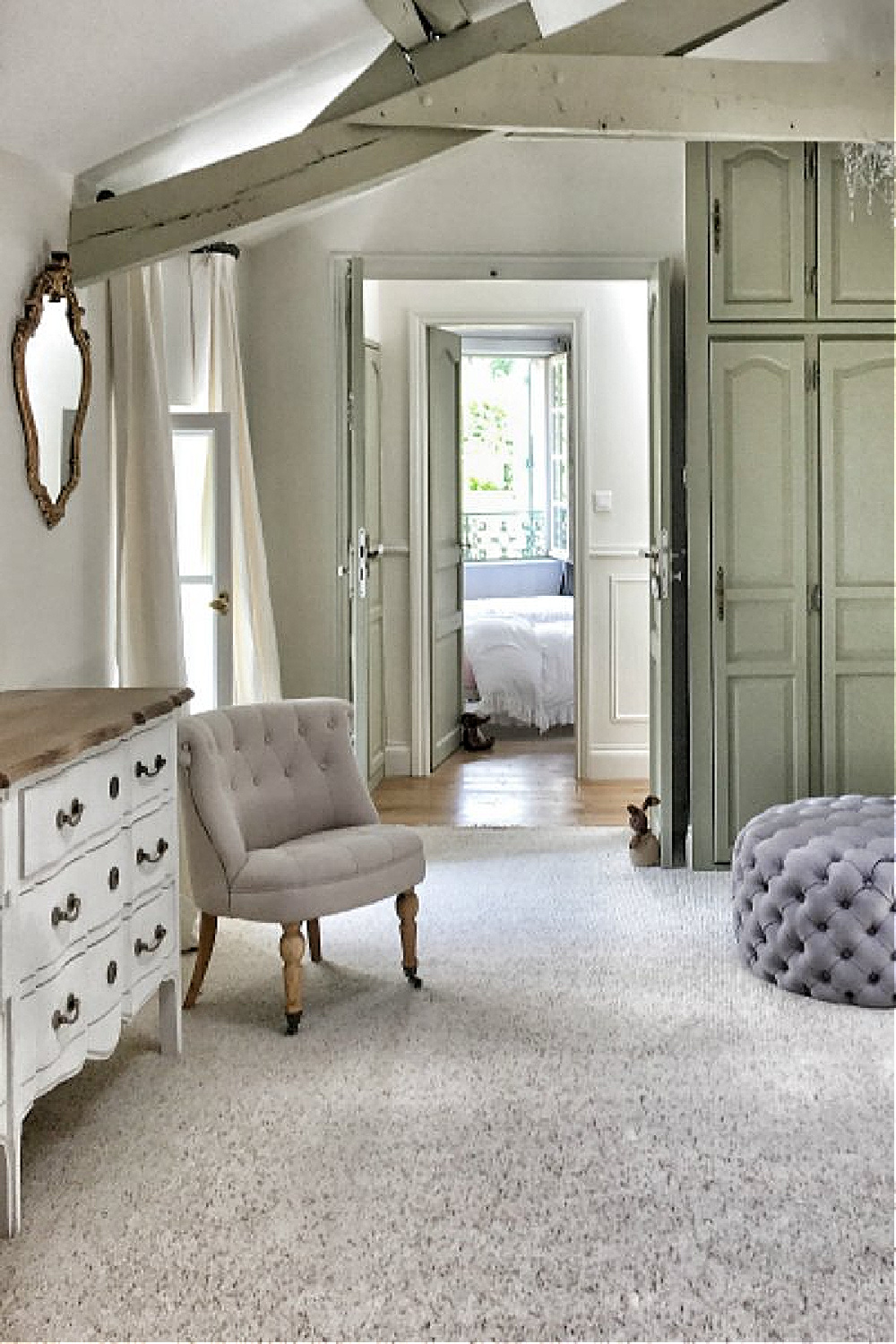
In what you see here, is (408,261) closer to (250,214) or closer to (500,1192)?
(250,214)

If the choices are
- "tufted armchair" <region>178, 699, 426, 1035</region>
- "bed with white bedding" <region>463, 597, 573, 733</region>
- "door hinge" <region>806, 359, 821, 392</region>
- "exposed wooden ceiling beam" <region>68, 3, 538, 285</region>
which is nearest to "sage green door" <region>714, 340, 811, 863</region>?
"door hinge" <region>806, 359, 821, 392</region>

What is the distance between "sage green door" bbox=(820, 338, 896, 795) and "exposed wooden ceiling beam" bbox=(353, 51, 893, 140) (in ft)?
4.18

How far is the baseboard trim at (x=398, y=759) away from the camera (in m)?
8.06

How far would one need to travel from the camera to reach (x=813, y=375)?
18.6 feet

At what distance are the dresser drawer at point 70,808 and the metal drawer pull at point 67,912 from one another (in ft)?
0.29

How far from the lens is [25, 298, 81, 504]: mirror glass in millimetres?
4168

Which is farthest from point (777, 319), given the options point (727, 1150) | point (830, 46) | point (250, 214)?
point (727, 1150)

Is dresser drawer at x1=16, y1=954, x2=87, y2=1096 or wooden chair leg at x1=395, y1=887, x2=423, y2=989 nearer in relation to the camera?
dresser drawer at x1=16, y1=954, x2=87, y2=1096

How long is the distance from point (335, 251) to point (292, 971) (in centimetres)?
344

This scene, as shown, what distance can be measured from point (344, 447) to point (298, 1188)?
389 centimetres

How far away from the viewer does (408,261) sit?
254 inches

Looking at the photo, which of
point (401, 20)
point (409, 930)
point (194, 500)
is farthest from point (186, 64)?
point (409, 930)

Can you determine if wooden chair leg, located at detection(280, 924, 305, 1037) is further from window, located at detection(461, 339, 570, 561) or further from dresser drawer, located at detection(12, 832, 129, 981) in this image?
window, located at detection(461, 339, 570, 561)

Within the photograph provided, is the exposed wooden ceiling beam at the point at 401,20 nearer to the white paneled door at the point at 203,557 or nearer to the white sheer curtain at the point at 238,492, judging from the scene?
the white paneled door at the point at 203,557
